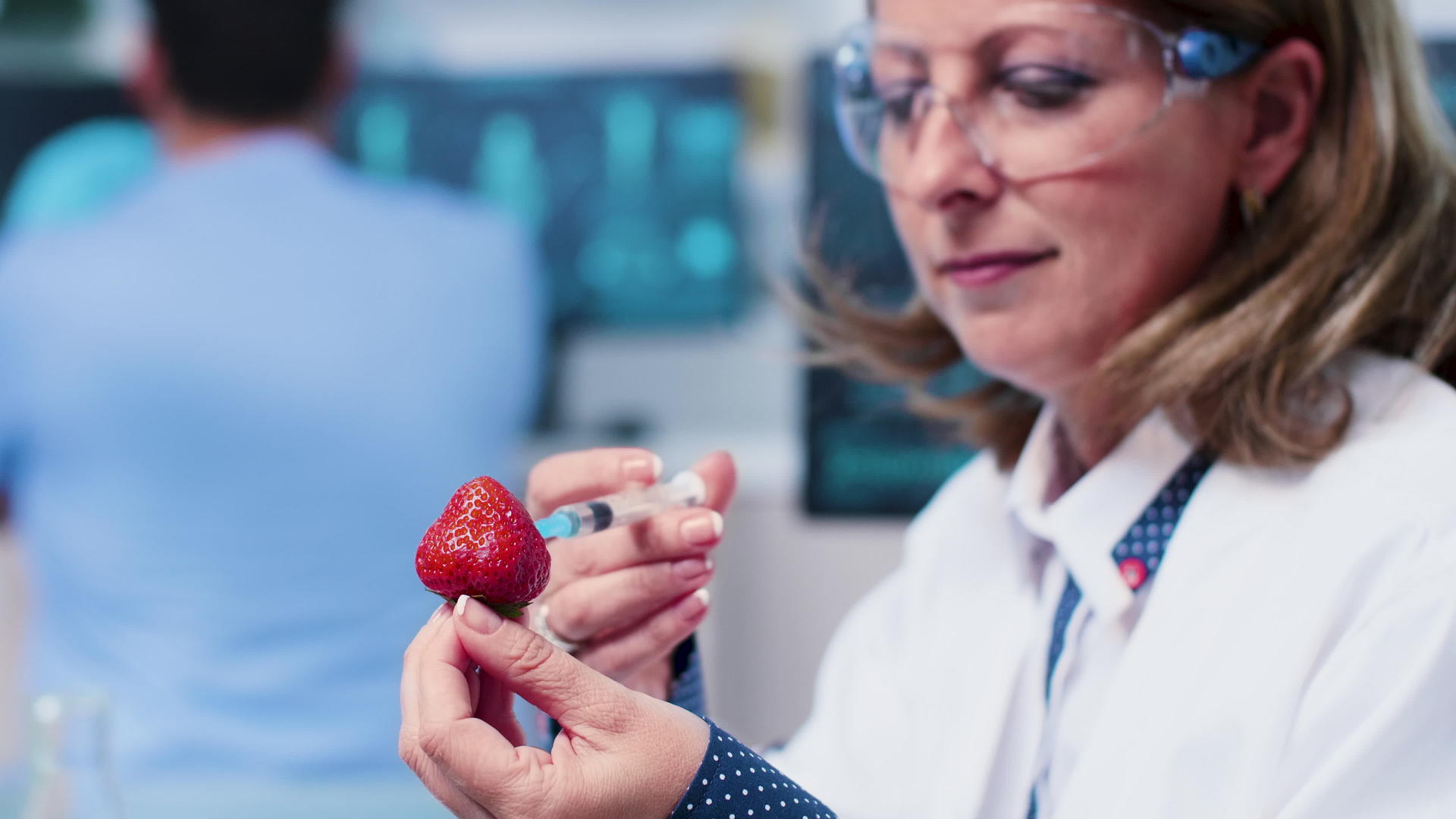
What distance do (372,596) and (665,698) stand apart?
1.22 m

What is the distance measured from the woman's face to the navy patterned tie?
120mm

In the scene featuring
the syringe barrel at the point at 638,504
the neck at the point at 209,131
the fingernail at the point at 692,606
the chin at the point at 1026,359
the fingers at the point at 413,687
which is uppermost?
the neck at the point at 209,131

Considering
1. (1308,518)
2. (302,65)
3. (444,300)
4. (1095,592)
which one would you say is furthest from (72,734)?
(302,65)

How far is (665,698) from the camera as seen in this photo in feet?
3.66

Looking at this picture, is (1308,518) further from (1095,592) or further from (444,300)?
(444,300)

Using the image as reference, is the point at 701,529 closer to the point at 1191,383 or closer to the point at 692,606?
the point at 692,606

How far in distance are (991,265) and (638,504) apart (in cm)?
33

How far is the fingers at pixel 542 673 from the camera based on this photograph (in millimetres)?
750

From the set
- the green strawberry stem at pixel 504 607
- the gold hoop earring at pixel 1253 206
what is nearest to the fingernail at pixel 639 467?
the green strawberry stem at pixel 504 607

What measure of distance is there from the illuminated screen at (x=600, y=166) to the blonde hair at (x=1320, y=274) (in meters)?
2.19

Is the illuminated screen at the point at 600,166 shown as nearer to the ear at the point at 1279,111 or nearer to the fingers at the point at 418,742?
the ear at the point at 1279,111

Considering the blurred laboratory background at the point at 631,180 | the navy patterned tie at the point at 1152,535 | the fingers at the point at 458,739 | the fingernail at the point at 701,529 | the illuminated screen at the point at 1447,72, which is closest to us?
the fingers at the point at 458,739

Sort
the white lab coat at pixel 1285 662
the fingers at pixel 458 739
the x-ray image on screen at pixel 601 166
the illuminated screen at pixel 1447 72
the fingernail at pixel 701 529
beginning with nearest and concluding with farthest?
1. the fingers at pixel 458 739
2. the white lab coat at pixel 1285 662
3. the fingernail at pixel 701 529
4. the illuminated screen at pixel 1447 72
5. the x-ray image on screen at pixel 601 166

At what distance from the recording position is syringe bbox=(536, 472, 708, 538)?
0.92m
